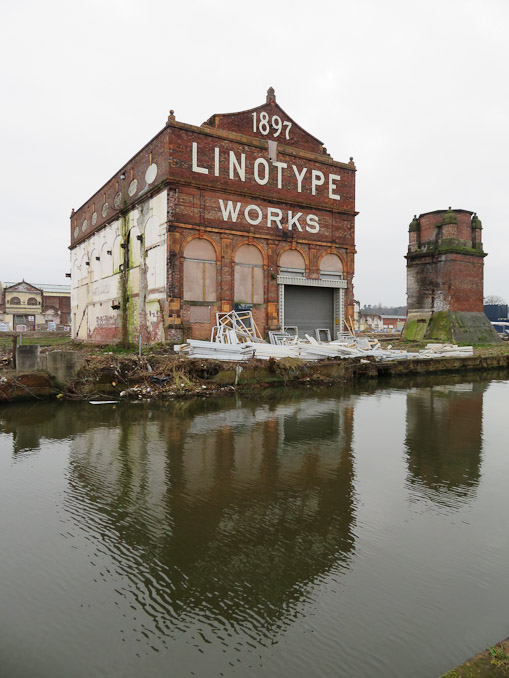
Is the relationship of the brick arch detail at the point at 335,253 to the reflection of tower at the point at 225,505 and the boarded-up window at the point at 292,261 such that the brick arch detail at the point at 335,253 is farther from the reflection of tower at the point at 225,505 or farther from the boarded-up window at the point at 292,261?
the reflection of tower at the point at 225,505

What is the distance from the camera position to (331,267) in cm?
2062

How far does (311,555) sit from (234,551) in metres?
0.67

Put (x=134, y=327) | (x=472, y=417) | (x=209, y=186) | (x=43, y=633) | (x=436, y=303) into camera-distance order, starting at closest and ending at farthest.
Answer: (x=43, y=633)
(x=472, y=417)
(x=209, y=186)
(x=134, y=327)
(x=436, y=303)

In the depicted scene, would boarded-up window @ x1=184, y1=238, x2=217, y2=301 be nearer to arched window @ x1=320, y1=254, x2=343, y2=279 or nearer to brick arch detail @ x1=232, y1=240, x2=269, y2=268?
brick arch detail @ x1=232, y1=240, x2=269, y2=268

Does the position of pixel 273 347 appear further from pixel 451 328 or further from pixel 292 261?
pixel 451 328

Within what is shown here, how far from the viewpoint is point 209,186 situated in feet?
56.6

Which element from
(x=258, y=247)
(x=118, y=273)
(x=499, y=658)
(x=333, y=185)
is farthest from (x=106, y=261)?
(x=499, y=658)

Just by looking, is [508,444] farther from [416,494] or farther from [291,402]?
[291,402]

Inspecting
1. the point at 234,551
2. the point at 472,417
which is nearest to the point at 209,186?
the point at 472,417

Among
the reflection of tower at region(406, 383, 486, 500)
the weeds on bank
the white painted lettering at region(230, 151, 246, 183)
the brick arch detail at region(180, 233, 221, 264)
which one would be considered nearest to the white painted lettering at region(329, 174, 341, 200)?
the white painted lettering at region(230, 151, 246, 183)

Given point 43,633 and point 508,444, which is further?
point 508,444

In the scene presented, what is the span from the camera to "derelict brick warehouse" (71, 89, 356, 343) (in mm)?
16891

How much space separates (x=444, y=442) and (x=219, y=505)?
461 centimetres

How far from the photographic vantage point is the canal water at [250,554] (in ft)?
8.50
